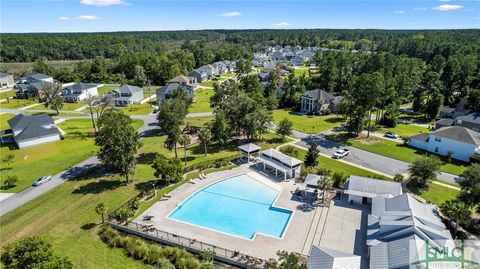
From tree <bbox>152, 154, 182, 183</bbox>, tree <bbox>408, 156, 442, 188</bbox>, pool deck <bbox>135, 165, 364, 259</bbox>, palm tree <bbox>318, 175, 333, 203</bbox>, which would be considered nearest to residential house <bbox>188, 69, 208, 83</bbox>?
tree <bbox>152, 154, 182, 183</bbox>

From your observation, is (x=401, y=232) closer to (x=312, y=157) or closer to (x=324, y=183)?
(x=324, y=183)

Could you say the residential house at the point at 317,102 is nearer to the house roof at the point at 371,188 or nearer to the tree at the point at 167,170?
the house roof at the point at 371,188

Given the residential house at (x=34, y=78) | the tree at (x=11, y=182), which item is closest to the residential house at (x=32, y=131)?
the tree at (x=11, y=182)

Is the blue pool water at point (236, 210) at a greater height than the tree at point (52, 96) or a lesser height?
lesser

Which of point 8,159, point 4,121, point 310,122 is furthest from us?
point 4,121

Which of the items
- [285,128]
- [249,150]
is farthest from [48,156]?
[285,128]

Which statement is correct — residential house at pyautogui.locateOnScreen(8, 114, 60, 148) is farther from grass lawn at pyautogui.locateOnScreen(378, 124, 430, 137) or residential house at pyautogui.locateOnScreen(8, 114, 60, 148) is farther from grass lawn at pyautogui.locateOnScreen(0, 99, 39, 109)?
grass lawn at pyautogui.locateOnScreen(378, 124, 430, 137)

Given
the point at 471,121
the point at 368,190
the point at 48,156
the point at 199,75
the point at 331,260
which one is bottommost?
the point at 48,156
